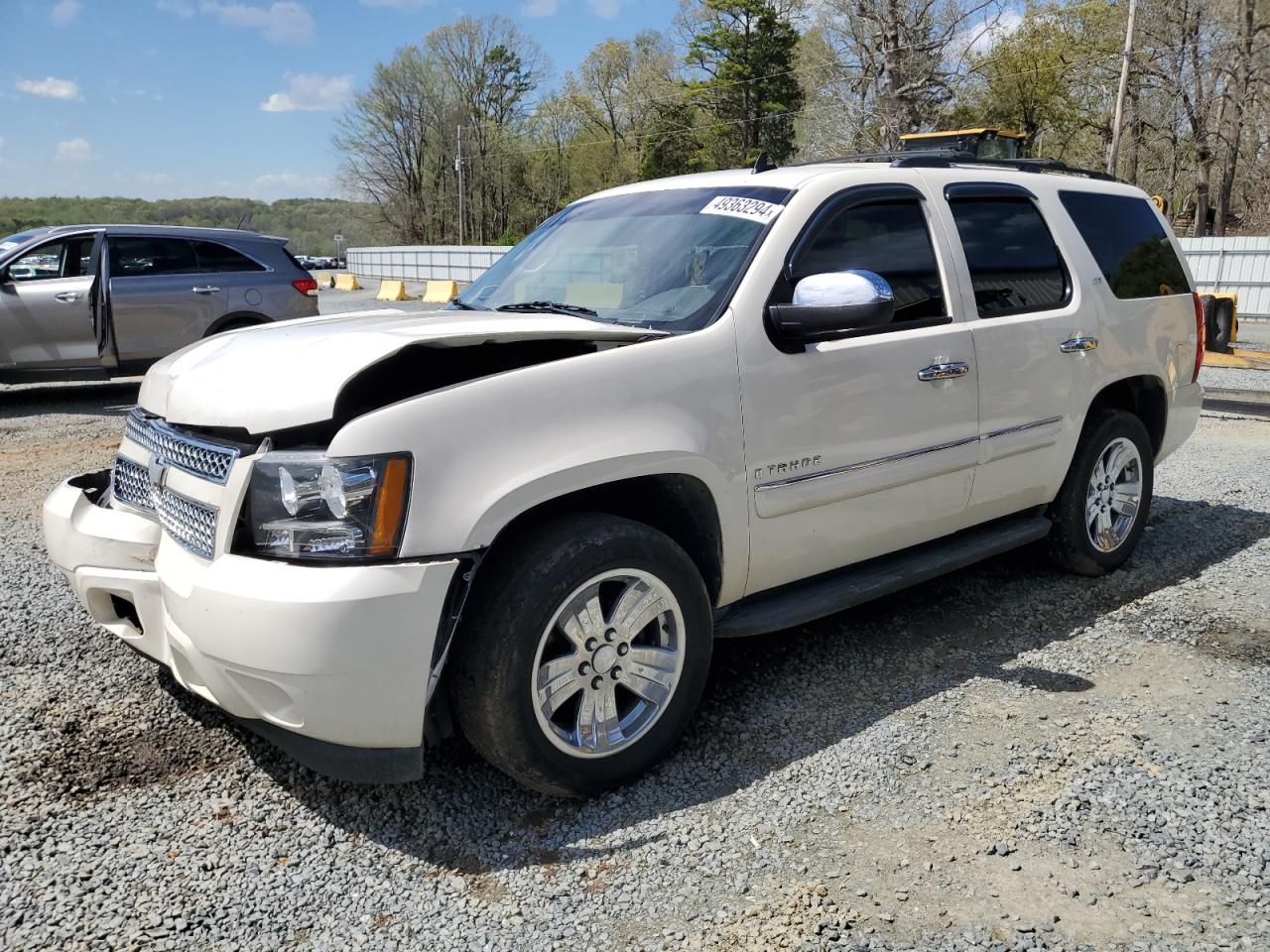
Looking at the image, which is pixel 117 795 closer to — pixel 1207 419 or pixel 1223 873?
pixel 1223 873

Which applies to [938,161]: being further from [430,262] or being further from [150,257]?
[430,262]

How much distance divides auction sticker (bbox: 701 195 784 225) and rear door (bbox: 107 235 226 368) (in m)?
8.18

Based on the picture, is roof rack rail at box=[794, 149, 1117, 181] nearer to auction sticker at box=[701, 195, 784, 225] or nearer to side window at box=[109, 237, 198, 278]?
auction sticker at box=[701, 195, 784, 225]

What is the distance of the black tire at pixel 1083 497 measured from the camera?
15.3 ft

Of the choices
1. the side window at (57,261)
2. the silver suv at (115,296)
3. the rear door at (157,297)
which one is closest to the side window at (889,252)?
the silver suv at (115,296)

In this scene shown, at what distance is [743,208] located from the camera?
3.62 meters

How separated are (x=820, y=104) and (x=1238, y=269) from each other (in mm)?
22678

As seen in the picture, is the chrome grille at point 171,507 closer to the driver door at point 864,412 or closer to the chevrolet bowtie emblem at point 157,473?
the chevrolet bowtie emblem at point 157,473

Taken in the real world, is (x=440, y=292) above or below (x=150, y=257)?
above

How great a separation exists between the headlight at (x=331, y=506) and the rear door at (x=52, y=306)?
883cm

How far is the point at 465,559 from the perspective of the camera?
2.59 meters

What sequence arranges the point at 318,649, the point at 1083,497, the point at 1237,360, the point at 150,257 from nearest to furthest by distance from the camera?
the point at 318,649, the point at 1083,497, the point at 150,257, the point at 1237,360

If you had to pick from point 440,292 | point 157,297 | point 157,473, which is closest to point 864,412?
point 157,473

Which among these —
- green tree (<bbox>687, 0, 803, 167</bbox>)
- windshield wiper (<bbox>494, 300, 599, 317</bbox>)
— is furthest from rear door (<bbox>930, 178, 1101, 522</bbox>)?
green tree (<bbox>687, 0, 803, 167</bbox>)
